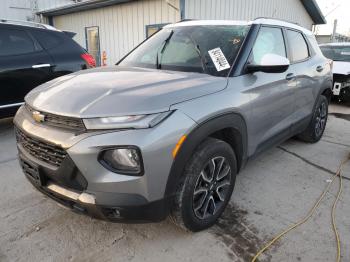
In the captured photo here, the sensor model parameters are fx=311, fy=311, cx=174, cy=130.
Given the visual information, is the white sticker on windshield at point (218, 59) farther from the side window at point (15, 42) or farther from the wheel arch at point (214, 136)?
the side window at point (15, 42)

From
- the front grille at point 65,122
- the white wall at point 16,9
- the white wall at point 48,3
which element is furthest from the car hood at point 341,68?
the white wall at point 16,9

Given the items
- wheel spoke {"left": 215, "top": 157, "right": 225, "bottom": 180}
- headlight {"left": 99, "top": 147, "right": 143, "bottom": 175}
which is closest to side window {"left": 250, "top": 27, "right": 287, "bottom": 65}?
wheel spoke {"left": 215, "top": 157, "right": 225, "bottom": 180}

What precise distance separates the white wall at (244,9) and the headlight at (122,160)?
7519 millimetres

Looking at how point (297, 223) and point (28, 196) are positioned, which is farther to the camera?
point (28, 196)

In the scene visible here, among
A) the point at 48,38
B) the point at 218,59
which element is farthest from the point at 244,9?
the point at 218,59

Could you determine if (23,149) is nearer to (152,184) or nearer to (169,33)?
(152,184)

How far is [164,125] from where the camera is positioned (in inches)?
79.1

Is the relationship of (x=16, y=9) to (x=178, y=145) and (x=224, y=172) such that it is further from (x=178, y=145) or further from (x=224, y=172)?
(x=178, y=145)

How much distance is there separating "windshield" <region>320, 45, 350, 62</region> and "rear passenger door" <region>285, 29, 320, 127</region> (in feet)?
17.3

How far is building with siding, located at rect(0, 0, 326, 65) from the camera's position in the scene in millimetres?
9086

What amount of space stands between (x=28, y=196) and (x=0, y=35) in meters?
2.89

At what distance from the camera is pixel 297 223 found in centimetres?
278

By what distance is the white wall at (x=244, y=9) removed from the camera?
8.91 m

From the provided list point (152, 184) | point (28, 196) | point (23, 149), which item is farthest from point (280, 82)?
point (28, 196)
